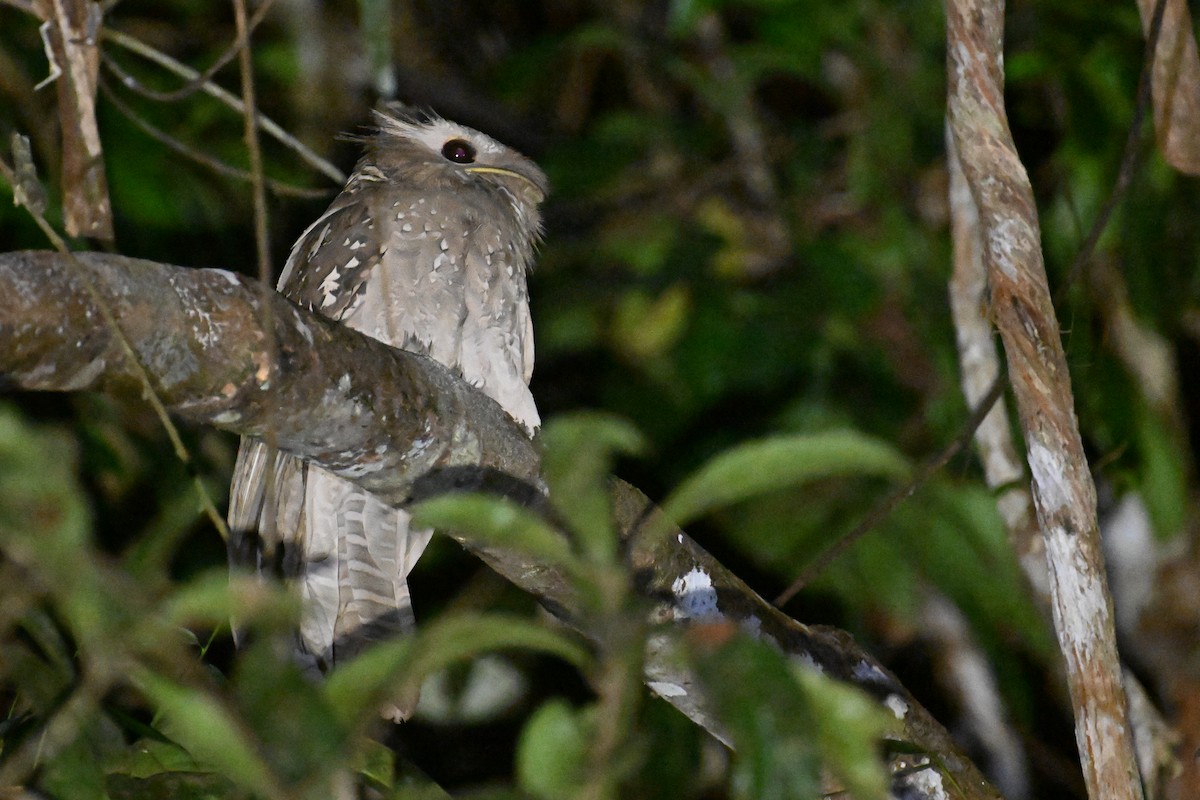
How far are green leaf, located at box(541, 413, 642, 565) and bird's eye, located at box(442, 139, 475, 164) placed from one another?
213cm

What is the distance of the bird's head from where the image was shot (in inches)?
120

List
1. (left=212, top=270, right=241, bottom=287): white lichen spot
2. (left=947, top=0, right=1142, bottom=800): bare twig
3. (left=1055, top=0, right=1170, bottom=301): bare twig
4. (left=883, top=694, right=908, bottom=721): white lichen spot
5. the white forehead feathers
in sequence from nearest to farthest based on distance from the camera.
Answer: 1. (left=212, top=270, right=241, bottom=287): white lichen spot
2. (left=947, top=0, right=1142, bottom=800): bare twig
3. (left=1055, top=0, right=1170, bottom=301): bare twig
4. (left=883, top=694, right=908, bottom=721): white lichen spot
5. the white forehead feathers

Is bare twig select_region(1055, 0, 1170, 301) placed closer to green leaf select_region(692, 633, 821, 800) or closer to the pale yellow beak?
green leaf select_region(692, 633, 821, 800)

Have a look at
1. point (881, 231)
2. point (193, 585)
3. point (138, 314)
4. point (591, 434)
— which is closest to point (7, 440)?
point (193, 585)

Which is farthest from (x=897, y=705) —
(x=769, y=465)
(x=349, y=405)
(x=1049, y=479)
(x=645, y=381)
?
(x=645, y=381)

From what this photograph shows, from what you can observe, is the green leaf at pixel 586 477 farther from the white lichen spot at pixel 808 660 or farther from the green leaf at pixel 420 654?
the white lichen spot at pixel 808 660

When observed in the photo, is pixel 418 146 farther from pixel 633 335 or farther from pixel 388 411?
pixel 388 411

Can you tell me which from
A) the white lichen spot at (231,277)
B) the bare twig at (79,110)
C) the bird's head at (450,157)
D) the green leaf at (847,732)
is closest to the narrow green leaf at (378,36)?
the bare twig at (79,110)

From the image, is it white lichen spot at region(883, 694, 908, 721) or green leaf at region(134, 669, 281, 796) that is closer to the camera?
green leaf at region(134, 669, 281, 796)

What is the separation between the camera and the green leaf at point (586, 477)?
1.05 metres

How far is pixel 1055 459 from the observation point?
1.85 meters

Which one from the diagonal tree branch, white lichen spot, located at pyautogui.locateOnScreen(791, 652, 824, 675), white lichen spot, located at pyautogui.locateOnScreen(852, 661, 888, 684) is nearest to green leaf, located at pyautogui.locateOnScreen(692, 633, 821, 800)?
the diagonal tree branch

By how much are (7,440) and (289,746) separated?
0.32 meters

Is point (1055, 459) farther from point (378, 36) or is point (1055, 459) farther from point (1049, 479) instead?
point (378, 36)
